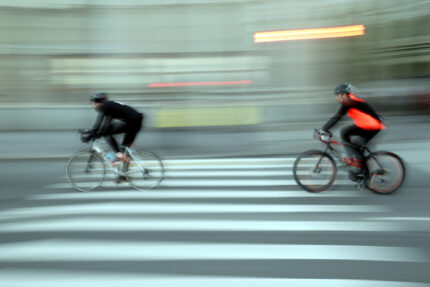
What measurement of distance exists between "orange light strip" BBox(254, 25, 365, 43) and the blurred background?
0.63 ft

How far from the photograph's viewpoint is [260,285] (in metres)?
3.49

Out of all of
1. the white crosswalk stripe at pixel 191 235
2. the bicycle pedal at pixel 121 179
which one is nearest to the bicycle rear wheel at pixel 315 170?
the white crosswalk stripe at pixel 191 235

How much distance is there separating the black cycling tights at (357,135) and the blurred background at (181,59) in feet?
33.6

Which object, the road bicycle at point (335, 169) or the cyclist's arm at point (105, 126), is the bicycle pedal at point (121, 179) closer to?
the cyclist's arm at point (105, 126)

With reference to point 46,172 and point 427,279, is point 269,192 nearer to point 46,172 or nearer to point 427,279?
point 427,279

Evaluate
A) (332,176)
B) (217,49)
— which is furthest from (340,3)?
(332,176)

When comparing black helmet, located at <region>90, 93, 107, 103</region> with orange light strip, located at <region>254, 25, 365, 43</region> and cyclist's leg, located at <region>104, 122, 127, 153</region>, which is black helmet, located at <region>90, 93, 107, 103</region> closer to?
cyclist's leg, located at <region>104, 122, 127, 153</region>

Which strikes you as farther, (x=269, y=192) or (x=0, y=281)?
(x=269, y=192)

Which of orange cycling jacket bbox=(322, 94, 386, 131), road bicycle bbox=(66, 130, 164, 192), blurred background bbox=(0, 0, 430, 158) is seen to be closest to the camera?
orange cycling jacket bbox=(322, 94, 386, 131)

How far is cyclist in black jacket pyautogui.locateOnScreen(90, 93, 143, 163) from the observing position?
22.8 feet

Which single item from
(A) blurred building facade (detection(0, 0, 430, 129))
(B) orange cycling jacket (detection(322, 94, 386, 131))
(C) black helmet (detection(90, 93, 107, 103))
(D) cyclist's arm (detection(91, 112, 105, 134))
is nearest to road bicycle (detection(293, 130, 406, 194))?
(B) orange cycling jacket (detection(322, 94, 386, 131))

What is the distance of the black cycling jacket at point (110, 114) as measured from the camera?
22.7 ft

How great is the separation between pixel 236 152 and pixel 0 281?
328 inches

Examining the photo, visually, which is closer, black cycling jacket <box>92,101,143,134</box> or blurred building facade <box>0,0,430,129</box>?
black cycling jacket <box>92,101,143,134</box>
